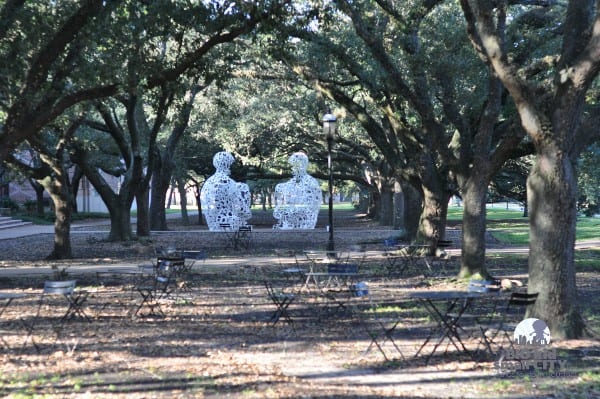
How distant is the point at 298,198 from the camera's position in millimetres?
29453

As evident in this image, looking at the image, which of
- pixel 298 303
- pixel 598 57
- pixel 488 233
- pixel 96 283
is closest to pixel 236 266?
pixel 96 283

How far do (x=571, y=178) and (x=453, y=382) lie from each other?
3.26m

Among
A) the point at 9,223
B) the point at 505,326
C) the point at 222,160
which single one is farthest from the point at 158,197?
the point at 505,326

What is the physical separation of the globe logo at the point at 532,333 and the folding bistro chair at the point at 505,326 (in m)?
0.14

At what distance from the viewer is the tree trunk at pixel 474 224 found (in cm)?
1263

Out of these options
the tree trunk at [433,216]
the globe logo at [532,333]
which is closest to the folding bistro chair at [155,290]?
the globe logo at [532,333]

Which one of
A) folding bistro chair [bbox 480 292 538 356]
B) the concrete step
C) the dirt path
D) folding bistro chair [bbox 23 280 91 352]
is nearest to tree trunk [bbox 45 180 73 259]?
the dirt path

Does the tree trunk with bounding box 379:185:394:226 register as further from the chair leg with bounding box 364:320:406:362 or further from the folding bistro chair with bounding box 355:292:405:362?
the chair leg with bounding box 364:320:406:362

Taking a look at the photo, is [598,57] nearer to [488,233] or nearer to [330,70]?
[330,70]

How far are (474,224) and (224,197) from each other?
1700cm

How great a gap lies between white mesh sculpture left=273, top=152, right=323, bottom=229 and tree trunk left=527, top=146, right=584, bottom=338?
20.9m

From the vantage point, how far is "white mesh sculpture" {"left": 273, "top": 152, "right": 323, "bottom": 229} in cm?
2877

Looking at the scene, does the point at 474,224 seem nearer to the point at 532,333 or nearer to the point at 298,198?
the point at 532,333

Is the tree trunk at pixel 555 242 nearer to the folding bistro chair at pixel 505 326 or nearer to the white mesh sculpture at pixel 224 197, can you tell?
the folding bistro chair at pixel 505 326
